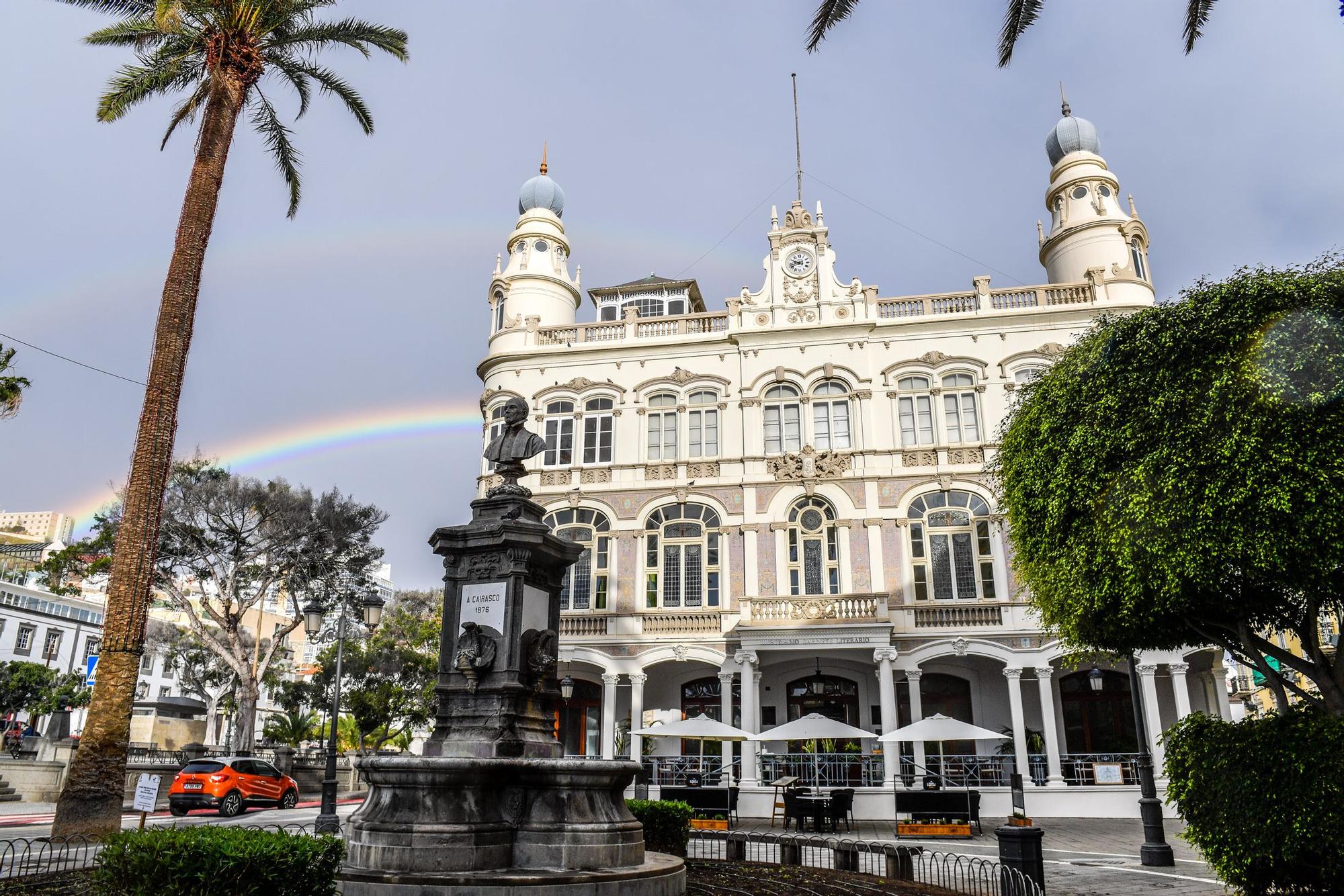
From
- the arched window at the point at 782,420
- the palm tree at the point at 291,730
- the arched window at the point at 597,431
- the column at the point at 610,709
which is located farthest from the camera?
the palm tree at the point at 291,730

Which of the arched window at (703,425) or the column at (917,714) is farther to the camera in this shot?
the arched window at (703,425)

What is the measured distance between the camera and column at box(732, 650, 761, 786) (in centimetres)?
2592

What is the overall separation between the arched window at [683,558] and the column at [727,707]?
240 centimetres

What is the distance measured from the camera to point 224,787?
2300 cm

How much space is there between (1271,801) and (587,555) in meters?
21.8

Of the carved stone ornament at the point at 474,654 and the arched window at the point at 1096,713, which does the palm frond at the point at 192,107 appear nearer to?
the carved stone ornament at the point at 474,654

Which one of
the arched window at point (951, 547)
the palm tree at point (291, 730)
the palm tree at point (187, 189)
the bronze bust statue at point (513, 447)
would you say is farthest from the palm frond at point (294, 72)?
the palm tree at point (291, 730)

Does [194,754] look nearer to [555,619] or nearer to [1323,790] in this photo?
[555,619]

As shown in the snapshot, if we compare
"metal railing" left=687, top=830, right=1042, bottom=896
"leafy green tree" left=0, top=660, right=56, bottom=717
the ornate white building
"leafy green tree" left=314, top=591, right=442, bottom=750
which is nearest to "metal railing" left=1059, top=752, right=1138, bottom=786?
the ornate white building

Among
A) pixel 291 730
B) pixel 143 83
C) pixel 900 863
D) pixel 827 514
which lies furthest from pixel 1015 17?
pixel 291 730

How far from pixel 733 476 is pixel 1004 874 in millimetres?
19230

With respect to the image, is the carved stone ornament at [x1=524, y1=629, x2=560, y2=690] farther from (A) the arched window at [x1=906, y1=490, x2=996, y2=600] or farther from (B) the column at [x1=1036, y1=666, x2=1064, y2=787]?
(B) the column at [x1=1036, y1=666, x2=1064, y2=787]

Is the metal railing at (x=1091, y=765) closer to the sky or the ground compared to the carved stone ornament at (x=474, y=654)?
closer to the ground

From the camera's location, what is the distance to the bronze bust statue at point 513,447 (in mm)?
12156
